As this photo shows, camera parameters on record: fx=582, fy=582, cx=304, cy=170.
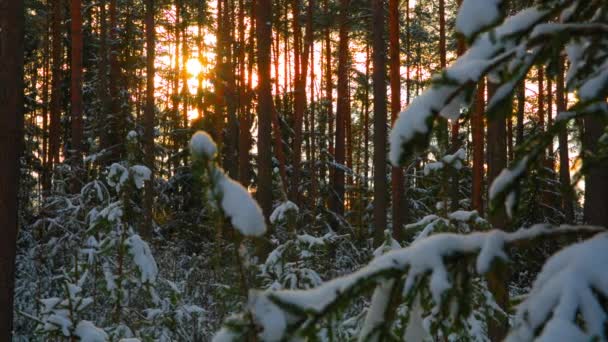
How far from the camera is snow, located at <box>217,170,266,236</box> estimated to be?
144 centimetres

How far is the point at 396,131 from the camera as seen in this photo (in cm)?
189

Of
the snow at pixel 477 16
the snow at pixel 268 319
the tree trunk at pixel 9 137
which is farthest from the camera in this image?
the tree trunk at pixel 9 137

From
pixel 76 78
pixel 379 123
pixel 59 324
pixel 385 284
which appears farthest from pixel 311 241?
pixel 76 78

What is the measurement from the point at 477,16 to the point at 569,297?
0.92m

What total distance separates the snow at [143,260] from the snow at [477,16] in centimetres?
403

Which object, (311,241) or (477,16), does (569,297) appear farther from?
(311,241)

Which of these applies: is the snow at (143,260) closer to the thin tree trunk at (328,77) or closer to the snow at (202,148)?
the snow at (202,148)

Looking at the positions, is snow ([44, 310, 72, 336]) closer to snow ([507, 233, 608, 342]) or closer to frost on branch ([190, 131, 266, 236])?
frost on branch ([190, 131, 266, 236])

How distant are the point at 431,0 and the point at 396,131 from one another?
2678 cm

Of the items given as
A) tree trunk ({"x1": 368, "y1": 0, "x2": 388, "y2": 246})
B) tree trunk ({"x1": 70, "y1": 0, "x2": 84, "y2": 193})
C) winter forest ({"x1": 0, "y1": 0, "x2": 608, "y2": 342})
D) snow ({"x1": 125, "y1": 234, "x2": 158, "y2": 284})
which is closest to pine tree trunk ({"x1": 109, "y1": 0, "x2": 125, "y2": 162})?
winter forest ({"x1": 0, "y1": 0, "x2": 608, "y2": 342})

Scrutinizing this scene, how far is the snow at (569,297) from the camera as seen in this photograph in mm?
1446

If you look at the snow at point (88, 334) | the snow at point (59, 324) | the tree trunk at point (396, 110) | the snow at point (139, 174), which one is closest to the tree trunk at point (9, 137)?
the snow at point (139, 174)

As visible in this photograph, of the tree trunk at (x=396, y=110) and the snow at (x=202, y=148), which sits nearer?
the snow at (x=202, y=148)

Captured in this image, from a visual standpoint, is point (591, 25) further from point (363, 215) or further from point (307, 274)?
point (363, 215)
